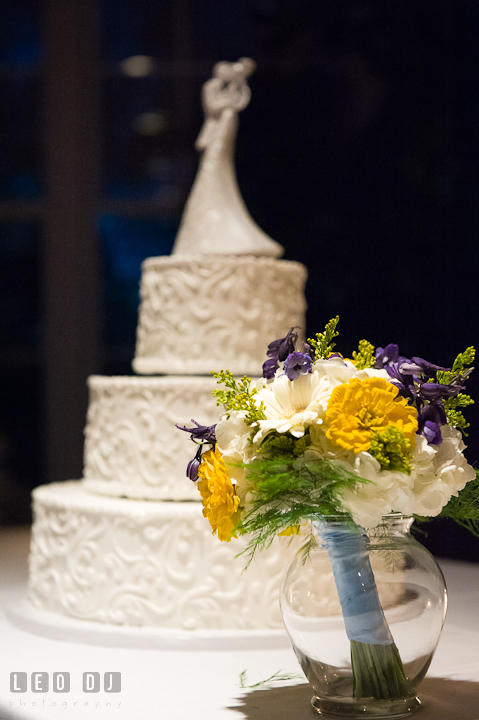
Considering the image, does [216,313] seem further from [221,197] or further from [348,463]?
[348,463]

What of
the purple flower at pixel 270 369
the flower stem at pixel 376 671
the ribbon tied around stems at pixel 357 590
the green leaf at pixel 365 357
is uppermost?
the green leaf at pixel 365 357

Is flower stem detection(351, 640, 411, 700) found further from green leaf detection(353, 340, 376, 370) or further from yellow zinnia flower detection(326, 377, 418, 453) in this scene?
green leaf detection(353, 340, 376, 370)

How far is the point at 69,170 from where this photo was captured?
14.7 feet

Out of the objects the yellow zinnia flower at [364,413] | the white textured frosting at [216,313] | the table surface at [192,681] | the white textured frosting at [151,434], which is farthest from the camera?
the white textured frosting at [216,313]

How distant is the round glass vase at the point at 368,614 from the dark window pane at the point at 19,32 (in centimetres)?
372

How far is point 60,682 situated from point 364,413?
1.04m

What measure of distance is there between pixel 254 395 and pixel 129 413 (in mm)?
1175

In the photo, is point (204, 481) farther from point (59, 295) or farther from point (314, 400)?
point (59, 295)

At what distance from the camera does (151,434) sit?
262 cm

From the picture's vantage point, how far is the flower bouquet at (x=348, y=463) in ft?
4.62

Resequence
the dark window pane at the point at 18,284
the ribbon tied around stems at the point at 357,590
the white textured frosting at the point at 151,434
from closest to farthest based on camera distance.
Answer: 1. the ribbon tied around stems at the point at 357,590
2. the white textured frosting at the point at 151,434
3. the dark window pane at the point at 18,284

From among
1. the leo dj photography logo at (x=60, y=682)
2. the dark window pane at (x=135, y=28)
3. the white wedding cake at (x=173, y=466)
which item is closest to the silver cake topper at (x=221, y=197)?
the white wedding cake at (x=173, y=466)

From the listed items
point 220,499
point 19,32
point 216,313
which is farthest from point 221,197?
point 19,32

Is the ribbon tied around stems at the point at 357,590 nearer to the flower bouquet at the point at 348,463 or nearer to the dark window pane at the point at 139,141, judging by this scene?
the flower bouquet at the point at 348,463
